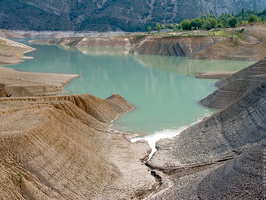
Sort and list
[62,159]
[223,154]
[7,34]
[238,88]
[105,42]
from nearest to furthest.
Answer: [62,159] → [223,154] → [238,88] → [105,42] → [7,34]

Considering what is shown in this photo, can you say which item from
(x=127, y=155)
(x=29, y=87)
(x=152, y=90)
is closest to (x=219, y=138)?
(x=127, y=155)

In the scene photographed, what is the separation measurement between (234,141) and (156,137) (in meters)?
5.52

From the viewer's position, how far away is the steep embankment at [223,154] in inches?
396

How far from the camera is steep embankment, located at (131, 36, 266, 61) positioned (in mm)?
65438

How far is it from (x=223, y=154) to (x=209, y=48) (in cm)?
5672

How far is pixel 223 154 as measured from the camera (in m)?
15.2

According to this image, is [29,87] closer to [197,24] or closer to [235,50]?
[235,50]

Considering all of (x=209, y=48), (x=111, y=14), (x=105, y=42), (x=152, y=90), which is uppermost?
(x=111, y=14)

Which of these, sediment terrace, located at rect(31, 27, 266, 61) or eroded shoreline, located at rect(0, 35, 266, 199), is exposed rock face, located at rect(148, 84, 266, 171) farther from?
sediment terrace, located at rect(31, 27, 266, 61)

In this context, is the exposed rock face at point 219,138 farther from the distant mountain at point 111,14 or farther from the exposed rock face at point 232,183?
the distant mountain at point 111,14

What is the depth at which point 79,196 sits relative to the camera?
12172 mm

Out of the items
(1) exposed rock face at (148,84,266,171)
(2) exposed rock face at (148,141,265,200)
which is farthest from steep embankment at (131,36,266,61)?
(2) exposed rock face at (148,141,265,200)

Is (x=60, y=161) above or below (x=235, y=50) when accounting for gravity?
below

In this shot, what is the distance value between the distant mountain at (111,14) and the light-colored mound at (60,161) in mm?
155118
